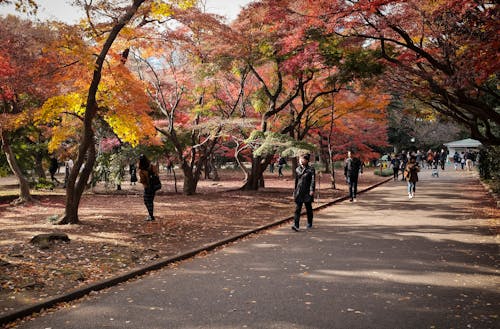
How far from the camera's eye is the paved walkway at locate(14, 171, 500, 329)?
4.42m

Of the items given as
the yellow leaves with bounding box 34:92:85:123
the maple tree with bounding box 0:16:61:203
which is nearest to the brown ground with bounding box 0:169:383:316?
the yellow leaves with bounding box 34:92:85:123

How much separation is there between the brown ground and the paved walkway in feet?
2.46

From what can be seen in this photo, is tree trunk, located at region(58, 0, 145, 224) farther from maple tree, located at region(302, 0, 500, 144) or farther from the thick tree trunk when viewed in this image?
the thick tree trunk

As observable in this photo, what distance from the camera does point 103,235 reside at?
9.45 meters

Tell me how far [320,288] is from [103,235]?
5.76 m

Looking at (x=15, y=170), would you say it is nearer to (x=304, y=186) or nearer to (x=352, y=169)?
(x=304, y=186)

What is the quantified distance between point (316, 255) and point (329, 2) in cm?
741

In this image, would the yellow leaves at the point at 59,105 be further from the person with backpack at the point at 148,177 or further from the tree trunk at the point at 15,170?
the tree trunk at the point at 15,170

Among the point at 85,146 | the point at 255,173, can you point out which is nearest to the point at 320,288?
the point at 85,146

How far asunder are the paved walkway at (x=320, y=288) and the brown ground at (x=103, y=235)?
29.5 inches

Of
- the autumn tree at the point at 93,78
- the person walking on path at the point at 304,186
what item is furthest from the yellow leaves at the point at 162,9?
the person walking on path at the point at 304,186

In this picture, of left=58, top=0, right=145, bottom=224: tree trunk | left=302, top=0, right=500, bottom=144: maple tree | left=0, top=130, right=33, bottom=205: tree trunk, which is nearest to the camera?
left=302, top=0, right=500, bottom=144: maple tree

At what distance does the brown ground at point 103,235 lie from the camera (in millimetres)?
5986

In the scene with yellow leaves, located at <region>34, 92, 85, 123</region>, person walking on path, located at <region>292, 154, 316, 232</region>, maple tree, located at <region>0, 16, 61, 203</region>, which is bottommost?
person walking on path, located at <region>292, 154, 316, 232</region>
